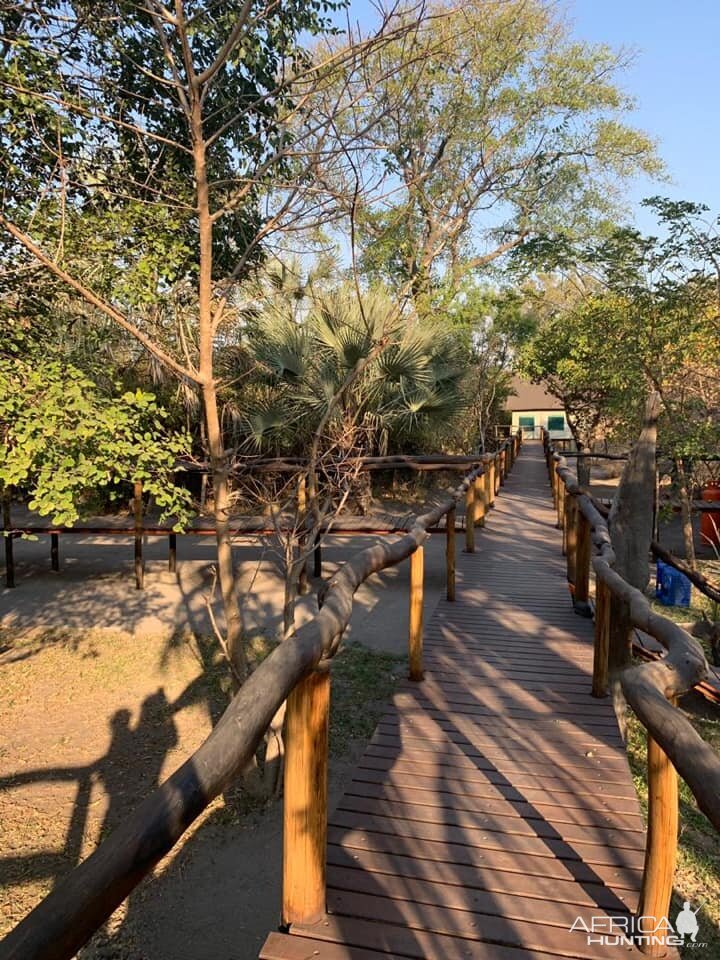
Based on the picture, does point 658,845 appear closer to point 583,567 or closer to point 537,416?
point 583,567

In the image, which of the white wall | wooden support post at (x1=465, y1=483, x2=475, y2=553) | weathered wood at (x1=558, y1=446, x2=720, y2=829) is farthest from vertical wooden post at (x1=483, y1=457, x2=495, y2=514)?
the white wall

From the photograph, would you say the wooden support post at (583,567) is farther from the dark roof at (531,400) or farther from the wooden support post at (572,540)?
the dark roof at (531,400)

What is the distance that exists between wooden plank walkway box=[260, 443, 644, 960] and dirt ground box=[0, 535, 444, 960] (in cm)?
114

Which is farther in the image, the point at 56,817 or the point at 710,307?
the point at 710,307

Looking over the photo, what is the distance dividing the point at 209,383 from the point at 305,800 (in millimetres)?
3204

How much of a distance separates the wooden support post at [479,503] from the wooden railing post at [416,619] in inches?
173

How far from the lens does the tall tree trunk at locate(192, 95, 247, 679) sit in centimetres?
436

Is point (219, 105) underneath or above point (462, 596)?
above

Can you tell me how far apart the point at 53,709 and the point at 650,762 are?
5351mm

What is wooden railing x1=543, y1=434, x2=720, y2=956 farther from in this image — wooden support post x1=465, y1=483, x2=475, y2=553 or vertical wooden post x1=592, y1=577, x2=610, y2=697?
wooden support post x1=465, y1=483, x2=475, y2=553

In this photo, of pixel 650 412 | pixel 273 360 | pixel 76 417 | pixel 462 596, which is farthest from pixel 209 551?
pixel 650 412

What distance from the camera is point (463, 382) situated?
1238cm

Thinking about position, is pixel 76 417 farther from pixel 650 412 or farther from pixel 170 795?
pixel 650 412

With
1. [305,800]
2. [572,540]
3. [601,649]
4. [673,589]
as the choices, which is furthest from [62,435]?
[673,589]
